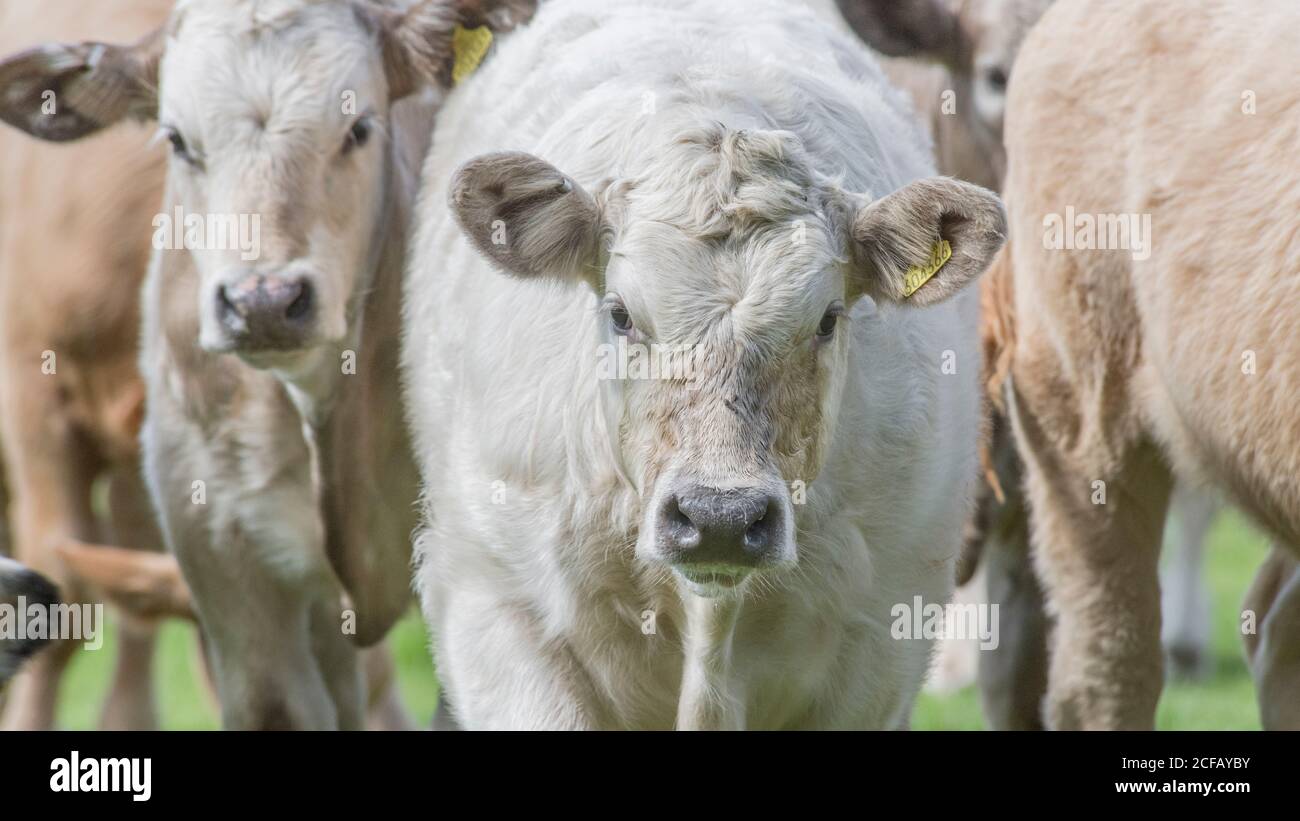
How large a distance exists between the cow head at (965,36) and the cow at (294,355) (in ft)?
5.32

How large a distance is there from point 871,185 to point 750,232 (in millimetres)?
644

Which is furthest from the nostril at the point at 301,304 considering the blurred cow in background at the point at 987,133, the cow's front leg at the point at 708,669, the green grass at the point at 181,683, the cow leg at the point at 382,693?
the green grass at the point at 181,683

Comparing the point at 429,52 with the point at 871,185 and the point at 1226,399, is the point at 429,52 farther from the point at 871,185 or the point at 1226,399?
the point at 1226,399

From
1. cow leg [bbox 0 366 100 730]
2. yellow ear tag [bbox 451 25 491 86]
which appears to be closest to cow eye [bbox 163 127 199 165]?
yellow ear tag [bbox 451 25 491 86]

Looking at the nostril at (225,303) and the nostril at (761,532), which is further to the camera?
the nostril at (225,303)

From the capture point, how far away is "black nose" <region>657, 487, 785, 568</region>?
4156 mm

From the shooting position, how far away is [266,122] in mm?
5703

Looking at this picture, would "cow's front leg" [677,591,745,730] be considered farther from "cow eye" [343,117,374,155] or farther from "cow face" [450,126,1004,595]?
"cow eye" [343,117,374,155]

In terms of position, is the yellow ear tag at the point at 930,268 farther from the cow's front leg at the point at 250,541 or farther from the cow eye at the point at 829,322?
the cow's front leg at the point at 250,541

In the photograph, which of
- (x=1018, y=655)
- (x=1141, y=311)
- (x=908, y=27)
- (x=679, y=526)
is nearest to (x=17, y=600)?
(x=679, y=526)

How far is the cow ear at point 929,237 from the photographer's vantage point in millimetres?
4520

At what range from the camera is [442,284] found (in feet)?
17.8

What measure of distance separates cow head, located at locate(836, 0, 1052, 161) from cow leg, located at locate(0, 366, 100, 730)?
3.29 meters
